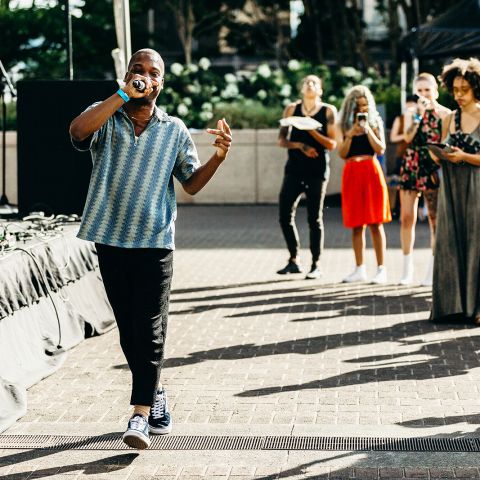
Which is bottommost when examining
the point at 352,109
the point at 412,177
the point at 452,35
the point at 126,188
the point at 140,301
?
the point at 140,301

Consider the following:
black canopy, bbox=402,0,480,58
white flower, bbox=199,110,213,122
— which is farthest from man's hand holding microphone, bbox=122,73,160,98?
white flower, bbox=199,110,213,122

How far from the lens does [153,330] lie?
5320mm

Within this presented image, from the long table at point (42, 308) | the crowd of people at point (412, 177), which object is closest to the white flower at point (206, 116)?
the crowd of people at point (412, 177)

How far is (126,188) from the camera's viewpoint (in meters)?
5.21

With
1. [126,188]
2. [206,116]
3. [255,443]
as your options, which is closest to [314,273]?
[255,443]

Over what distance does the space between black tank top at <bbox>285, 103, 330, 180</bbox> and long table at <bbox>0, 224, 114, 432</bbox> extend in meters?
2.66

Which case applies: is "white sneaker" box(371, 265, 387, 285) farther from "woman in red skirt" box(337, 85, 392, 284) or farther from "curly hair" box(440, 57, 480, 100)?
"curly hair" box(440, 57, 480, 100)

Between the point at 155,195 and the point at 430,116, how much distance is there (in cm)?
499

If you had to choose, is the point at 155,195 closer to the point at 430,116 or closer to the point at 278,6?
the point at 430,116

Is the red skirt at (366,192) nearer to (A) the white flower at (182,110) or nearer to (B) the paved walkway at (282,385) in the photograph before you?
(B) the paved walkway at (282,385)

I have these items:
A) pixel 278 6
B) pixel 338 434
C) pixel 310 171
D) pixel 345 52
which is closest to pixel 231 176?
pixel 310 171

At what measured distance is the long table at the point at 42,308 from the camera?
21.4ft

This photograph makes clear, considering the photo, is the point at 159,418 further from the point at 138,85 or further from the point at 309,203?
the point at 309,203

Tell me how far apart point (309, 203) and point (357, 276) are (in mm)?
814
